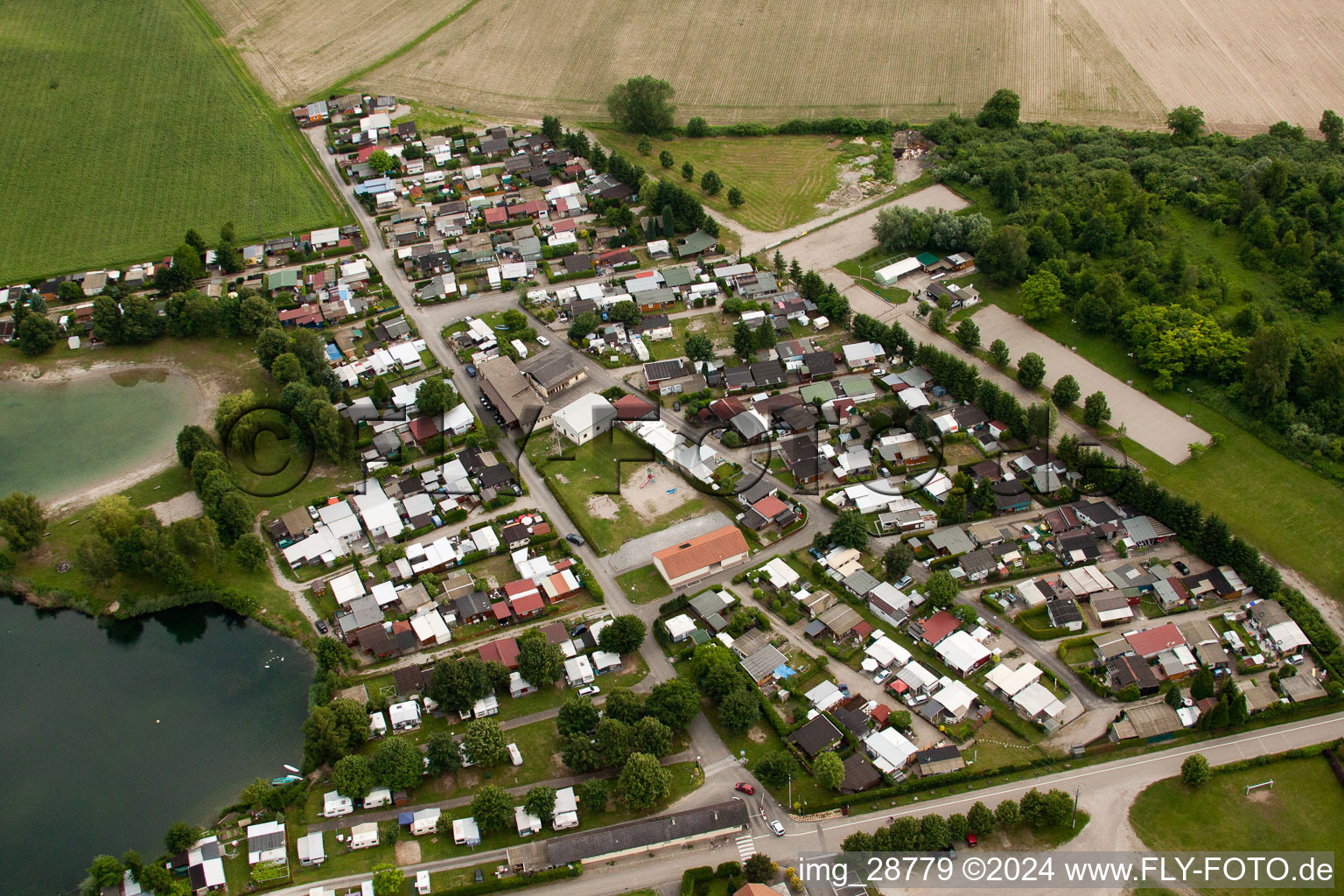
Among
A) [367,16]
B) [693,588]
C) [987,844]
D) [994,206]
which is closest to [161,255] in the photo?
[367,16]

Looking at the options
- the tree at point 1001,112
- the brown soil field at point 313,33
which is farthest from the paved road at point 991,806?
the brown soil field at point 313,33

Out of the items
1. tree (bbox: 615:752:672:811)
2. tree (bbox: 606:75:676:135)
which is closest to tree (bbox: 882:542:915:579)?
tree (bbox: 615:752:672:811)

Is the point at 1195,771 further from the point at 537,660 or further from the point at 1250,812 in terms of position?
the point at 537,660

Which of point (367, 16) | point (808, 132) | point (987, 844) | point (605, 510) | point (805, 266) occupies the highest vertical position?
point (367, 16)

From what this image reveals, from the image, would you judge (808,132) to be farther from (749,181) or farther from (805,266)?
(805,266)

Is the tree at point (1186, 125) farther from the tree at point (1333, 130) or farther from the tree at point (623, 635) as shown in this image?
the tree at point (623, 635)

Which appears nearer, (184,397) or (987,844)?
(987,844)
